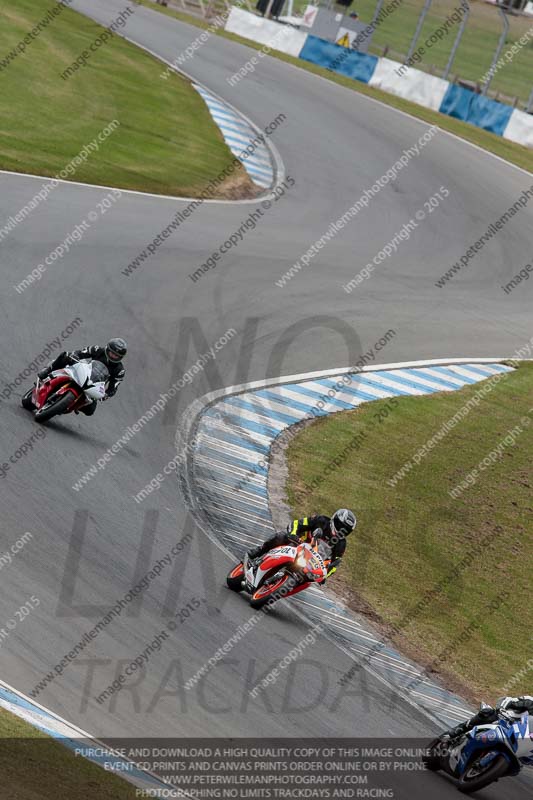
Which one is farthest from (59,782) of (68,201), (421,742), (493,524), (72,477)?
(68,201)

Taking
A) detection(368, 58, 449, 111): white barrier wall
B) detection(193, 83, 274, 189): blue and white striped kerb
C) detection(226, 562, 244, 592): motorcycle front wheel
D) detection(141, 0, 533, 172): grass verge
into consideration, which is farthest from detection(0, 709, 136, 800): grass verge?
detection(368, 58, 449, 111): white barrier wall

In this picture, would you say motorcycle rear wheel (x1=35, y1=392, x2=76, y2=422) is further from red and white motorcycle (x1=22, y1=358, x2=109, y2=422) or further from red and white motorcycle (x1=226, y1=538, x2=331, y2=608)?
red and white motorcycle (x1=226, y1=538, x2=331, y2=608)

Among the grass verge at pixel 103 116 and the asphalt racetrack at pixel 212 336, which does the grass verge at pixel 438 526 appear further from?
the grass verge at pixel 103 116

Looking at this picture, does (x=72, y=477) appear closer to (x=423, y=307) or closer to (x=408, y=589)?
(x=408, y=589)

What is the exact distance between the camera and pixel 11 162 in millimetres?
26438

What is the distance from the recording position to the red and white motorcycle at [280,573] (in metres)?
12.9

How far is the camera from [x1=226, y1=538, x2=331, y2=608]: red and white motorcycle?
12.9m

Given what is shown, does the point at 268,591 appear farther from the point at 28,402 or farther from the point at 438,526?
the point at 438,526

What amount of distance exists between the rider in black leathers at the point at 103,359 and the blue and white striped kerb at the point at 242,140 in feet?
55.2

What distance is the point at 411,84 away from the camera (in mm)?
48438

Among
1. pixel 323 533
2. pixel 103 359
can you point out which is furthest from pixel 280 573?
pixel 103 359

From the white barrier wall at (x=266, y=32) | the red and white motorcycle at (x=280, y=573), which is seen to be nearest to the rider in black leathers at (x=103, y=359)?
the red and white motorcycle at (x=280, y=573)

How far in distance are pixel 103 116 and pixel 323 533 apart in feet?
74.3

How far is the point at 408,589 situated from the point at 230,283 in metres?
9.88
